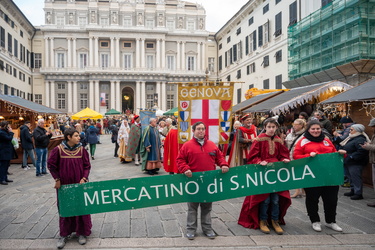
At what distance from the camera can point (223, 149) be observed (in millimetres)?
6523

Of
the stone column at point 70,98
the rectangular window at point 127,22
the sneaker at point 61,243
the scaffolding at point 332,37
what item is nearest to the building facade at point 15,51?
the stone column at point 70,98

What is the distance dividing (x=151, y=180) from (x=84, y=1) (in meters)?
46.7

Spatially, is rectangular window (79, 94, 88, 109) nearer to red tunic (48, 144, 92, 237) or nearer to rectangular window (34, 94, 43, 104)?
rectangular window (34, 94, 43, 104)

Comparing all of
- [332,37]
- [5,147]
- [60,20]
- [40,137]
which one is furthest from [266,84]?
[60,20]

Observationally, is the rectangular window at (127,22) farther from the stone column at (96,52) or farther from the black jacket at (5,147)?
the black jacket at (5,147)

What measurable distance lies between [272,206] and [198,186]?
119cm

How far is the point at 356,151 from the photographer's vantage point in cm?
616

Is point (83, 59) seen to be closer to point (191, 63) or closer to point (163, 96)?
point (163, 96)

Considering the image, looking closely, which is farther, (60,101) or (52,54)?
(60,101)

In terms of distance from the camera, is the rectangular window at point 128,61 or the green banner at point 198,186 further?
the rectangular window at point 128,61

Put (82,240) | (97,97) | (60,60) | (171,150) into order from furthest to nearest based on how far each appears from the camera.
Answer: (60,60), (97,97), (171,150), (82,240)

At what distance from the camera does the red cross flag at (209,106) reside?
5.83 meters

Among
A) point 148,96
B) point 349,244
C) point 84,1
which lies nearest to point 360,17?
point 349,244

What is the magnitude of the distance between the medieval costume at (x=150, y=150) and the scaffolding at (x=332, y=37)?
12.5m
